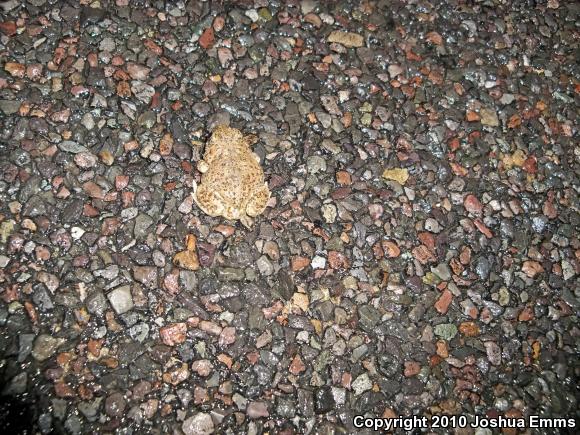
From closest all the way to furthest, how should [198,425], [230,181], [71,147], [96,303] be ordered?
[198,425], [96,303], [230,181], [71,147]

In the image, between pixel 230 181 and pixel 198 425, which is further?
pixel 230 181

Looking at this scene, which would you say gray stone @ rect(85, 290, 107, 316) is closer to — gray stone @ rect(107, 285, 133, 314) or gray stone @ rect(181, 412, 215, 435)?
gray stone @ rect(107, 285, 133, 314)

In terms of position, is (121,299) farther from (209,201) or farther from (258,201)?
(258,201)

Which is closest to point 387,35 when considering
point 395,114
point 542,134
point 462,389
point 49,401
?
point 395,114

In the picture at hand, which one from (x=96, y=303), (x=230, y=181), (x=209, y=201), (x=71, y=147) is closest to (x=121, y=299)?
(x=96, y=303)

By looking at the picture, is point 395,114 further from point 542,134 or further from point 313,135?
point 542,134

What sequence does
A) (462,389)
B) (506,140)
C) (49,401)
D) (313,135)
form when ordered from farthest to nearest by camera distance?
(506,140) → (313,135) → (462,389) → (49,401)

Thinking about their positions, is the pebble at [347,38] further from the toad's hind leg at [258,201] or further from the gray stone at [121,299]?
the gray stone at [121,299]

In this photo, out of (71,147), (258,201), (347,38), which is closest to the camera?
(258,201)
